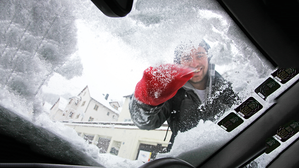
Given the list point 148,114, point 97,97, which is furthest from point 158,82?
point 97,97

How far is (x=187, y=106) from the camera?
1129mm

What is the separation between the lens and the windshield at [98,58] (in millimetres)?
713

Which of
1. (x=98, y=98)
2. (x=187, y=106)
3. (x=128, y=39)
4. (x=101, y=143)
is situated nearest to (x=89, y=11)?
(x=128, y=39)

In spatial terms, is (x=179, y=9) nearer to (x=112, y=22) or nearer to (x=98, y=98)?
(x=112, y=22)

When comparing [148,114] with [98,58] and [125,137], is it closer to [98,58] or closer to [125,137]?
[125,137]

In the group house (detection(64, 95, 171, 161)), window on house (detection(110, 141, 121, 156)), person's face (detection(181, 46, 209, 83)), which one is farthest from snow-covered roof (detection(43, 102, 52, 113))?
person's face (detection(181, 46, 209, 83))

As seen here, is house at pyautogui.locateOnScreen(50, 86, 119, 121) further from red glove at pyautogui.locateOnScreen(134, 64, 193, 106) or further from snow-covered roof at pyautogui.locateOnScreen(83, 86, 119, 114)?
red glove at pyautogui.locateOnScreen(134, 64, 193, 106)

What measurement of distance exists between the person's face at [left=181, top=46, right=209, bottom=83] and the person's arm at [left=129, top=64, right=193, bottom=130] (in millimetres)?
41

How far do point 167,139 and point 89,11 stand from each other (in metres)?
0.86

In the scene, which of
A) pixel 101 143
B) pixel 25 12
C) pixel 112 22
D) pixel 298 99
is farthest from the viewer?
pixel 298 99

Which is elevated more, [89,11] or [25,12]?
[89,11]

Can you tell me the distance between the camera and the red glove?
89 centimetres

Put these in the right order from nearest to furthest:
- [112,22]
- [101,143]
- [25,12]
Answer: [25,12] < [112,22] < [101,143]

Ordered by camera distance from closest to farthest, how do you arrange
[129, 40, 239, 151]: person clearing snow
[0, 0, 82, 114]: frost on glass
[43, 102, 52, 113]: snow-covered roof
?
1. [0, 0, 82, 114]: frost on glass
2. [43, 102, 52, 113]: snow-covered roof
3. [129, 40, 239, 151]: person clearing snow
